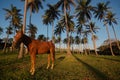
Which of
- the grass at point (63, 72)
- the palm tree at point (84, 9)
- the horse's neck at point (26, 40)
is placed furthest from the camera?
the palm tree at point (84, 9)

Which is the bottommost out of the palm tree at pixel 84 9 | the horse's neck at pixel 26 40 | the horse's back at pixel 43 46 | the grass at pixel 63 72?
the grass at pixel 63 72

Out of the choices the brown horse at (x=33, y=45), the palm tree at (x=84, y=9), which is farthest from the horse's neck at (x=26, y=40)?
the palm tree at (x=84, y=9)

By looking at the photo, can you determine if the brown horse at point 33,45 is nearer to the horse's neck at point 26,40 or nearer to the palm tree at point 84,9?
the horse's neck at point 26,40

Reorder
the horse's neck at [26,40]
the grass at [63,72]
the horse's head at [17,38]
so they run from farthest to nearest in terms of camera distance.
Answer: the horse's neck at [26,40], the horse's head at [17,38], the grass at [63,72]

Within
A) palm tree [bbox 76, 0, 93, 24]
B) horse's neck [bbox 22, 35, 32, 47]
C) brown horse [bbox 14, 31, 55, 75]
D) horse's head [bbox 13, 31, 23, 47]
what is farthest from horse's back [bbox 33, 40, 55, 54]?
palm tree [bbox 76, 0, 93, 24]

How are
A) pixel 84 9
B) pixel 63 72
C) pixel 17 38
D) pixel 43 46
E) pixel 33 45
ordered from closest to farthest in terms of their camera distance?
pixel 17 38, pixel 33 45, pixel 63 72, pixel 43 46, pixel 84 9

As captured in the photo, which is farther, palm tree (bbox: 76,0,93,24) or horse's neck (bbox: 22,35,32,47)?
palm tree (bbox: 76,0,93,24)

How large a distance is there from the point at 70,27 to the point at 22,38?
2179 inches

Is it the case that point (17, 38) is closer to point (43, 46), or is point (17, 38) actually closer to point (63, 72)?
point (43, 46)

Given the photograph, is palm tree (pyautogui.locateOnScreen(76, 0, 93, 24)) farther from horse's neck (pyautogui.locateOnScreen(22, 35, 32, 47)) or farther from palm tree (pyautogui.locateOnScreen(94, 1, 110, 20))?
horse's neck (pyautogui.locateOnScreen(22, 35, 32, 47))

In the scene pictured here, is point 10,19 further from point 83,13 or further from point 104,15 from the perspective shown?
point 104,15

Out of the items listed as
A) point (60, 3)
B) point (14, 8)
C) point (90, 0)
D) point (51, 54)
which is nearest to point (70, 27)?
point (90, 0)

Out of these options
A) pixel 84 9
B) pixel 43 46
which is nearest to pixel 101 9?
pixel 84 9

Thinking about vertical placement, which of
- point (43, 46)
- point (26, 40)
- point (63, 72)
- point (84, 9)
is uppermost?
point (84, 9)
